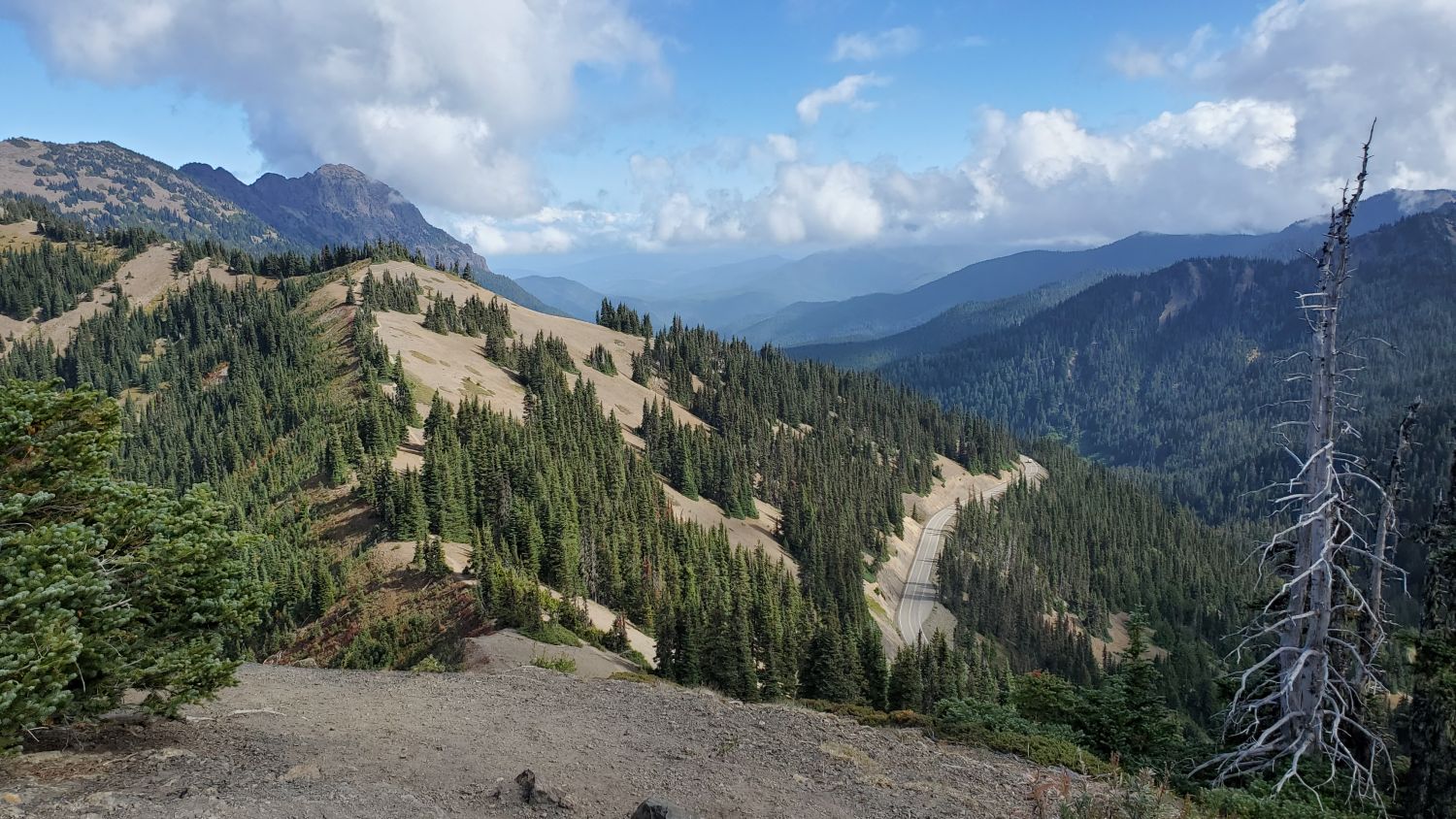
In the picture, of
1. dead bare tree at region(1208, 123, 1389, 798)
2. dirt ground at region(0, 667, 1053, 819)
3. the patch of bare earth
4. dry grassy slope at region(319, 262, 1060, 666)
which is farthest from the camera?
the patch of bare earth

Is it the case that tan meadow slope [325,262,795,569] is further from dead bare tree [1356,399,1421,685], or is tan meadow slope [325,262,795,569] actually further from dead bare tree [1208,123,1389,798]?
dead bare tree [1208,123,1389,798]

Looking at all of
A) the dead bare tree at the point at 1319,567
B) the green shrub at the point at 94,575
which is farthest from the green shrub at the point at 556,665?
the dead bare tree at the point at 1319,567

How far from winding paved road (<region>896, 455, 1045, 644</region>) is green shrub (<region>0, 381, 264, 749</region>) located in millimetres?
94229

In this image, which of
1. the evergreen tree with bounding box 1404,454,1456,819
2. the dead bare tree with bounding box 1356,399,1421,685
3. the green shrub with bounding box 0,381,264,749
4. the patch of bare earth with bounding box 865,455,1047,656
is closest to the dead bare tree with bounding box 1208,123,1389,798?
the evergreen tree with bounding box 1404,454,1456,819

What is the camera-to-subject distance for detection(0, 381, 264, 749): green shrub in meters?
12.2

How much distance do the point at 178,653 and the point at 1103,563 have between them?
181 metres

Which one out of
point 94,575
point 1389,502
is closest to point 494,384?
point 94,575

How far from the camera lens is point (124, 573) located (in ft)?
49.7

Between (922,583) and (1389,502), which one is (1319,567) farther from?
(922,583)

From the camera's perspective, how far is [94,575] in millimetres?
13750

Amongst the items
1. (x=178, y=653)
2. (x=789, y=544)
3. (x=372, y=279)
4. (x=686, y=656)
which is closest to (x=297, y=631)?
(x=686, y=656)

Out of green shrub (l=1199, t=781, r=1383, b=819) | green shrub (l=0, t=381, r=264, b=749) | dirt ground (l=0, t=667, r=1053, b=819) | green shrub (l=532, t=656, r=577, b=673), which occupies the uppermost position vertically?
green shrub (l=0, t=381, r=264, b=749)

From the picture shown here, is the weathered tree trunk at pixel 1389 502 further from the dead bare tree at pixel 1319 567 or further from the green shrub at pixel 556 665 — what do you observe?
the green shrub at pixel 556 665

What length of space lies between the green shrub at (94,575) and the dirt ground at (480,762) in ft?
4.83
